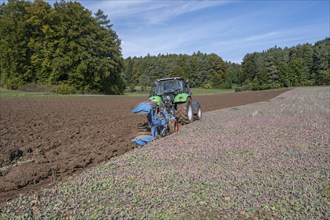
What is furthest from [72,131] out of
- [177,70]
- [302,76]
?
[302,76]

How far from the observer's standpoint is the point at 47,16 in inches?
1697

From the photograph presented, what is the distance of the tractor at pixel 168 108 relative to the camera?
32.8 ft

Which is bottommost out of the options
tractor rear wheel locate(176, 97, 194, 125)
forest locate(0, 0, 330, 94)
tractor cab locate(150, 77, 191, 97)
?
tractor rear wheel locate(176, 97, 194, 125)

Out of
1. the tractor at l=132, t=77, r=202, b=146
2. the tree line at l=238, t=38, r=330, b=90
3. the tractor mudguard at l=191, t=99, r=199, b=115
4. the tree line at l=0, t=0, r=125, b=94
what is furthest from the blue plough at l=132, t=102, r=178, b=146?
the tree line at l=238, t=38, r=330, b=90

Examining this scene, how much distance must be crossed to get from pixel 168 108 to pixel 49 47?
119 feet

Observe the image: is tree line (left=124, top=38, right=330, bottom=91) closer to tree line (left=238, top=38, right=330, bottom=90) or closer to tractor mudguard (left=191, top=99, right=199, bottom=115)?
tree line (left=238, top=38, right=330, bottom=90)

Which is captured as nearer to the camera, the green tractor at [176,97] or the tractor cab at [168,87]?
the green tractor at [176,97]

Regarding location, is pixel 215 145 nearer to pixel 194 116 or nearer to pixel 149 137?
pixel 149 137

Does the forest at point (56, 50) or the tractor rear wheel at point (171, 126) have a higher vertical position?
the forest at point (56, 50)

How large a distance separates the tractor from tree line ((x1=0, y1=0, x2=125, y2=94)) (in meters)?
30.0

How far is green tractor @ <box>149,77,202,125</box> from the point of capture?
12.3 meters

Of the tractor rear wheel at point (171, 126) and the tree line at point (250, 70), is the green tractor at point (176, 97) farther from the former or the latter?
the tree line at point (250, 70)

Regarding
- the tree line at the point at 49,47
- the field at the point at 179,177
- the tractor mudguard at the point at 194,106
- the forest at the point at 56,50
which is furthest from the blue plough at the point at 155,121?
the tree line at the point at 49,47

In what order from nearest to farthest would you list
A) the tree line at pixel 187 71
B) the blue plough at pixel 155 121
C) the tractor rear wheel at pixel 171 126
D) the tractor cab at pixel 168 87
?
the blue plough at pixel 155 121, the tractor rear wheel at pixel 171 126, the tractor cab at pixel 168 87, the tree line at pixel 187 71
